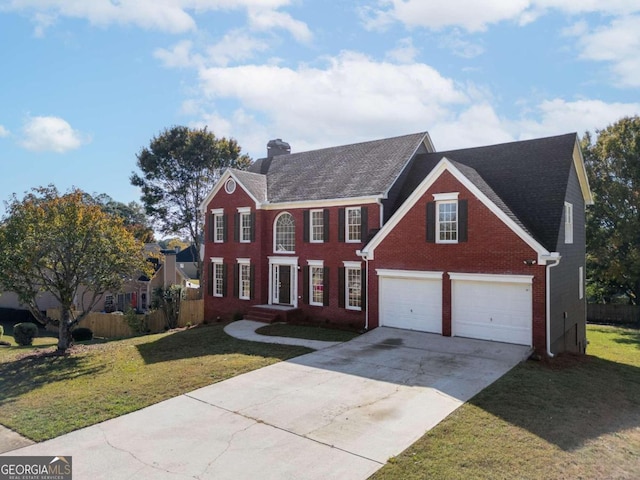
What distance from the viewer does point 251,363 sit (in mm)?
13211

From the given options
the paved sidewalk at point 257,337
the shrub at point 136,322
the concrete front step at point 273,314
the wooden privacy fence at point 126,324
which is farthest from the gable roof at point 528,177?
the shrub at point 136,322

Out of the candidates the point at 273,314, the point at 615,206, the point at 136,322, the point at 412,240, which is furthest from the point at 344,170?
the point at 615,206

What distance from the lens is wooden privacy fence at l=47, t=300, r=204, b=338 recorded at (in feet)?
82.6

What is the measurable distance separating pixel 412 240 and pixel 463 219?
85.9 inches

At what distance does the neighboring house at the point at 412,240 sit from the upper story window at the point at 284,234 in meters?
0.07

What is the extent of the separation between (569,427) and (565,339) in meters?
9.45

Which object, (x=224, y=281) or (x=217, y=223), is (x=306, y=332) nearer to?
(x=224, y=281)

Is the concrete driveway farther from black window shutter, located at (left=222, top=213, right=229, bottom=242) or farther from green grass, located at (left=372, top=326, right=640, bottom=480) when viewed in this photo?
black window shutter, located at (left=222, top=213, right=229, bottom=242)

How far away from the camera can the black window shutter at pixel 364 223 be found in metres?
19.7

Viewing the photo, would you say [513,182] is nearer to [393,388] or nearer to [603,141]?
[393,388]

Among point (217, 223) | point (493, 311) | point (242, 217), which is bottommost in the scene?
point (493, 311)

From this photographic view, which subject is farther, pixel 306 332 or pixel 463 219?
pixel 306 332

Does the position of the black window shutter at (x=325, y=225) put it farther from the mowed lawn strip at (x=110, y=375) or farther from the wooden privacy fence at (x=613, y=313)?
the wooden privacy fence at (x=613, y=313)

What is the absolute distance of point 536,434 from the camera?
7.91 meters
